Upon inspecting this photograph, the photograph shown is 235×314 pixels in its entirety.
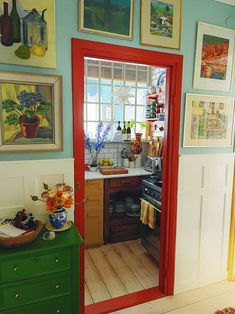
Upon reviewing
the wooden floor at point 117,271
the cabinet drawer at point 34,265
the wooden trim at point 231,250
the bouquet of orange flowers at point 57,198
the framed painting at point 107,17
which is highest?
the framed painting at point 107,17

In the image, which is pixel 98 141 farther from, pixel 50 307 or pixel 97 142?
pixel 50 307

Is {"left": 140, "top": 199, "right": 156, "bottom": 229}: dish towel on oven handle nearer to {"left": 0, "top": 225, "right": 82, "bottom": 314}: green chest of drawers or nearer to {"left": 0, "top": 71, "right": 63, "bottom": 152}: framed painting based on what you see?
{"left": 0, "top": 225, "right": 82, "bottom": 314}: green chest of drawers

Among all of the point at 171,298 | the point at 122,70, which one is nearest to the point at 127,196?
the point at 171,298

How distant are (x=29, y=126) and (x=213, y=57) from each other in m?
1.67

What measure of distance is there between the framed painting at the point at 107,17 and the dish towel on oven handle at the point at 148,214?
5.70 feet

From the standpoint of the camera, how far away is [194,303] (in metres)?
2.13

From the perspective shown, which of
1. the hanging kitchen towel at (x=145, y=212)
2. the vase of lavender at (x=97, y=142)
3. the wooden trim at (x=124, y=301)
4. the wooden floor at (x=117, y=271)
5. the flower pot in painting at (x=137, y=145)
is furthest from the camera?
the flower pot in painting at (x=137, y=145)

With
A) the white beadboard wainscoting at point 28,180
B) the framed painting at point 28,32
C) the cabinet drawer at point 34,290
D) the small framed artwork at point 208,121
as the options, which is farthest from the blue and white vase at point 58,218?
the small framed artwork at point 208,121

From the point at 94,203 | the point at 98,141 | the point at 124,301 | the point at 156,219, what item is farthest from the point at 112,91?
the point at 124,301

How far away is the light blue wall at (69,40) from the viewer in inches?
62.5

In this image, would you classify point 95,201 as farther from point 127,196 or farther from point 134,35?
point 134,35

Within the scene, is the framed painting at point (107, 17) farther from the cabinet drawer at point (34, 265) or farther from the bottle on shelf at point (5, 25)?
the cabinet drawer at point (34, 265)

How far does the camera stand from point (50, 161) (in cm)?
166

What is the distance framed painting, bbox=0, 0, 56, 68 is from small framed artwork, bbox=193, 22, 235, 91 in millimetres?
1225
